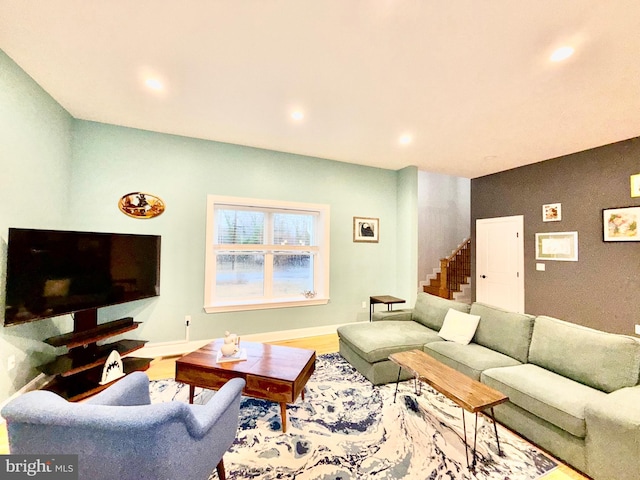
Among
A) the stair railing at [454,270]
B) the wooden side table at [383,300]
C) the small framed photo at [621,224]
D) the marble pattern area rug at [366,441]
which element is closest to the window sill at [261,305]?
the wooden side table at [383,300]

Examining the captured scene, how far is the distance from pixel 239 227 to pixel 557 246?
4.90 metres

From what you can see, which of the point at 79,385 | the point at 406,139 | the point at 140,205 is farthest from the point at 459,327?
the point at 140,205

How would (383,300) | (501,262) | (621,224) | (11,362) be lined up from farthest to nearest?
(501,262) → (383,300) → (621,224) → (11,362)

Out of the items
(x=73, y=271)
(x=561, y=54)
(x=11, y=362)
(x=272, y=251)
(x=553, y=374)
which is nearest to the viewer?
(x=561, y=54)

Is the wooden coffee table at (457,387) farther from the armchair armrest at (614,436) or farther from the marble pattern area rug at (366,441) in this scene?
the armchair armrest at (614,436)

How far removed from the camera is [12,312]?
221 centimetres

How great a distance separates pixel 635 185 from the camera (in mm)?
3543

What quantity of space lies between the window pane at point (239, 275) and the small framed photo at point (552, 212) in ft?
15.0

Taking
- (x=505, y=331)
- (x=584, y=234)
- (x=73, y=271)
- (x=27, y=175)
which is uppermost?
(x=27, y=175)

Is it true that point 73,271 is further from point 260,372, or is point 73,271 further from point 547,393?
point 547,393

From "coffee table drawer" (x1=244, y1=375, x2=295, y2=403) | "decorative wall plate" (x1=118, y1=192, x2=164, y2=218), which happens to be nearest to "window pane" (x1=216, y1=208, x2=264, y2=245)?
"decorative wall plate" (x1=118, y1=192, x2=164, y2=218)

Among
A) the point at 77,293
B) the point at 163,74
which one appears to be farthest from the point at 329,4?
the point at 77,293

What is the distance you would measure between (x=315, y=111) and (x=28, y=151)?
2.69 metres

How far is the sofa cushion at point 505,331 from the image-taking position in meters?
2.55
